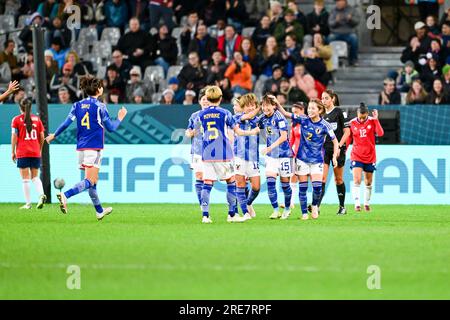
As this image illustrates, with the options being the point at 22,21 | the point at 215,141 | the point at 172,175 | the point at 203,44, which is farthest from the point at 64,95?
the point at 215,141

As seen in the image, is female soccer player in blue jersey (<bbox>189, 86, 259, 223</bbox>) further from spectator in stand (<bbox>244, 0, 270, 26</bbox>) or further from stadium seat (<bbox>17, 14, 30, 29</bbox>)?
stadium seat (<bbox>17, 14, 30, 29</bbox>)

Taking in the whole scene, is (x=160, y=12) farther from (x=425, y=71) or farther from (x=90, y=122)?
(x=90, y=122)

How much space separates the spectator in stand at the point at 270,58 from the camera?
26.6m

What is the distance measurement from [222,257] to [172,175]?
11046 mm

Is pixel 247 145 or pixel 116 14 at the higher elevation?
pixel 116 14

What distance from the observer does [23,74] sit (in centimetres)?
2839

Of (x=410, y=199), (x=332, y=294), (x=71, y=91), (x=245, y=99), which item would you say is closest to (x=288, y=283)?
(x=332, y=294)

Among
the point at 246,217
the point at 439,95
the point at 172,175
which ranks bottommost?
the point at 246,217

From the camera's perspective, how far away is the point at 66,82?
87.9 feet

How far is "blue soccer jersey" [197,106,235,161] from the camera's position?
54.5 feet

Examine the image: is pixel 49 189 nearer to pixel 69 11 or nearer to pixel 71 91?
pixel 71 91

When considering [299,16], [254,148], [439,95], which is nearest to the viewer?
[254,148]
